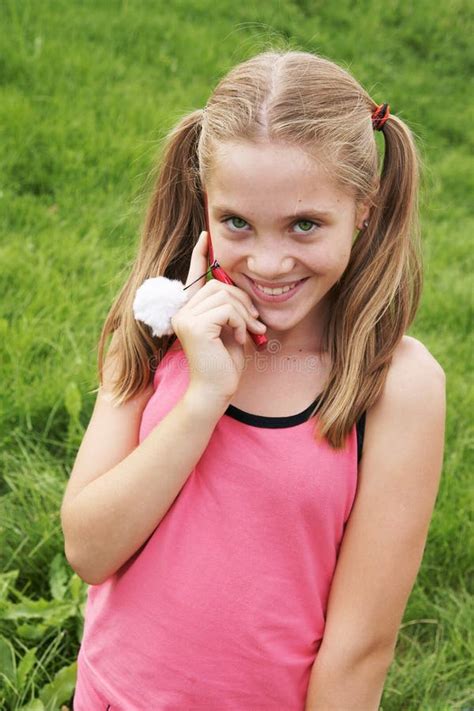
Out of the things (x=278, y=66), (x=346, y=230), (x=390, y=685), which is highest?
(x=278, y=66)

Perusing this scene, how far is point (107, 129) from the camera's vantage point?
14.4ft

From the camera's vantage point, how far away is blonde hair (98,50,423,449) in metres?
1.76

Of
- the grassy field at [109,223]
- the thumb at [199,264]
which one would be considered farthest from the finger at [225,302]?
the grassy field at [109,223]

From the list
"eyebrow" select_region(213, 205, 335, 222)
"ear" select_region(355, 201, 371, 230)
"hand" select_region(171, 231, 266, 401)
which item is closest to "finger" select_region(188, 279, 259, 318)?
"hand" select_region(171, 231, 266, 401)

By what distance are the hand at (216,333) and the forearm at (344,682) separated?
0.59m

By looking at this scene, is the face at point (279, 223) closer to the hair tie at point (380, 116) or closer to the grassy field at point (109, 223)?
the hair tie at point (380, 116)

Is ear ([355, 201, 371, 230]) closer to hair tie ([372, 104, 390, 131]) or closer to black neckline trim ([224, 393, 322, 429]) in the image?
hair tie ([372, 104, 390, 131])

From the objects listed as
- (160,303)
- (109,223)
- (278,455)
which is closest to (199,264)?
(160,303)

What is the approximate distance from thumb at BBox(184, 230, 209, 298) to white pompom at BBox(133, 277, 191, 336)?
0.03m

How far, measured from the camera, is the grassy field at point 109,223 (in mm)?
2531

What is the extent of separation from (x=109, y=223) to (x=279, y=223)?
2.36m

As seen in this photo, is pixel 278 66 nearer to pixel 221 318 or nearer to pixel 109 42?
pixel 221 318

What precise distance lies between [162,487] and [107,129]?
2.94 m

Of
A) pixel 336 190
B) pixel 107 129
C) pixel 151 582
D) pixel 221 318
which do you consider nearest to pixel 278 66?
pixel 336 190
